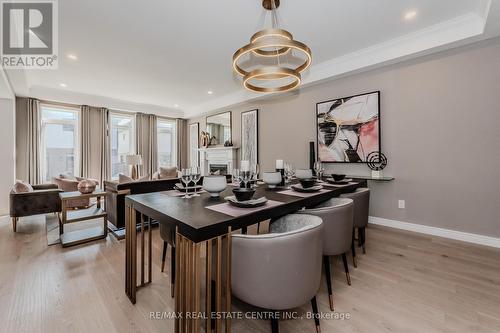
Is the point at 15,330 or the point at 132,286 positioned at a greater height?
the point at 132,286

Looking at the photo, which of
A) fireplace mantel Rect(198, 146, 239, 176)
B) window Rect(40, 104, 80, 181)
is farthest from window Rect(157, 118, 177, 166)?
window Rect(40, 104, 80, 181)

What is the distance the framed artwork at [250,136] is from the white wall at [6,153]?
4.69 metres

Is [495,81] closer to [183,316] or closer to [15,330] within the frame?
[183,316]

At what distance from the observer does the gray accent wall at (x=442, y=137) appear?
8.38 ft

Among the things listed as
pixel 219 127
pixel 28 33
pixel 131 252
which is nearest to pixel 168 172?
pixel 219 127

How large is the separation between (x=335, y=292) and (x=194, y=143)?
640cm

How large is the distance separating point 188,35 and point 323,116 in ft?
8.50

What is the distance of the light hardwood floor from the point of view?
140cm

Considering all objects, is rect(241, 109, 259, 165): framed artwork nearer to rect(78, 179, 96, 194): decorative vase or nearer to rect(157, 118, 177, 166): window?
rect(157, 118, 177, 166): window

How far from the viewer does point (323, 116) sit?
392cm

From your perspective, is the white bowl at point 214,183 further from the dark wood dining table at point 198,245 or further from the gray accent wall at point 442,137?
the gray accent wall at point 442,137

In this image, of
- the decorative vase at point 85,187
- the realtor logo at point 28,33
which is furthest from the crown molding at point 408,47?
the decorative vase at point 85,187

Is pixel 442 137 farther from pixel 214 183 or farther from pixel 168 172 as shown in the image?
pixel 168 172

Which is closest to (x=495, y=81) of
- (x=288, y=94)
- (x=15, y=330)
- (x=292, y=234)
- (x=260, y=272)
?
(x=288, y=94)
